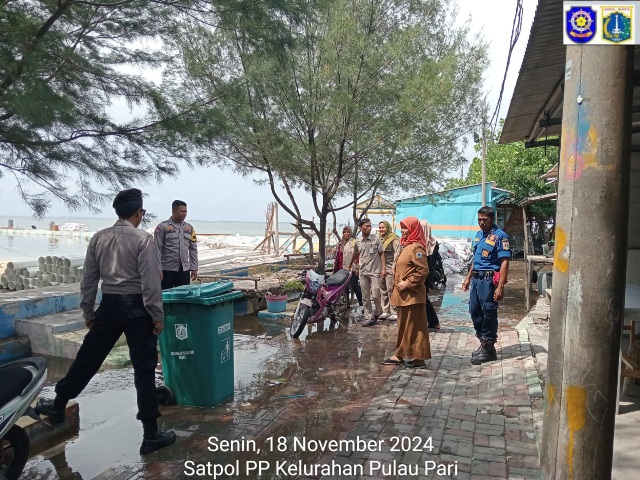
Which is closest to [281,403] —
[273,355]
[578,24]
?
[273,355]

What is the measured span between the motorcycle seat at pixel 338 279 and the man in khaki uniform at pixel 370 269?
0.31 meters

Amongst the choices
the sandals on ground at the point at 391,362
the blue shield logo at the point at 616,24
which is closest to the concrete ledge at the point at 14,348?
the sandals on ground at the point at 391,362

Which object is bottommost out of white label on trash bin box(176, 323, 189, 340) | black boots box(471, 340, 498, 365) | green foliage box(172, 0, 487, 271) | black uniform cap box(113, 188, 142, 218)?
black boots box(471, 340, 498, 365)

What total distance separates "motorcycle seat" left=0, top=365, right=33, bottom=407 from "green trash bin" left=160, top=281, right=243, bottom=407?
4.21 ft

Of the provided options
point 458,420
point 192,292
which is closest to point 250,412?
point 192,292

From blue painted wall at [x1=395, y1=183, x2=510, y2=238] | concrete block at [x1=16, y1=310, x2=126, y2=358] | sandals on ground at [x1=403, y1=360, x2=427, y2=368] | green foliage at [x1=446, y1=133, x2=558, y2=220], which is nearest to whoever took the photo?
sandals on ground at [x1=403, y1=360, x2=427, y2=368]

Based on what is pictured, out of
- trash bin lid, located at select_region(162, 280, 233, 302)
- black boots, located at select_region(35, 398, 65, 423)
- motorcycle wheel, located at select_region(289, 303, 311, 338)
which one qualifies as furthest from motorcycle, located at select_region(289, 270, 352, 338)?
black boots, located at select_region(35, 398, 65, 423)

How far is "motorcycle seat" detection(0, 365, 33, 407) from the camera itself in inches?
116

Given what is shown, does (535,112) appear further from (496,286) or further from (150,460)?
(150,460)

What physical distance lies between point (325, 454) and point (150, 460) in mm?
1234

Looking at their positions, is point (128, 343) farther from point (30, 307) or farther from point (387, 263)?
point (387, 263)

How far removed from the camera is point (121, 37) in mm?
4320

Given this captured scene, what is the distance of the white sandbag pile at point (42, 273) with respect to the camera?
12453mm

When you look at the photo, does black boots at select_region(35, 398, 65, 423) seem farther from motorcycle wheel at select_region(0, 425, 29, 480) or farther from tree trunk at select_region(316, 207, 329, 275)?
tree trunk at select_region(316, 207, 329, 275)
